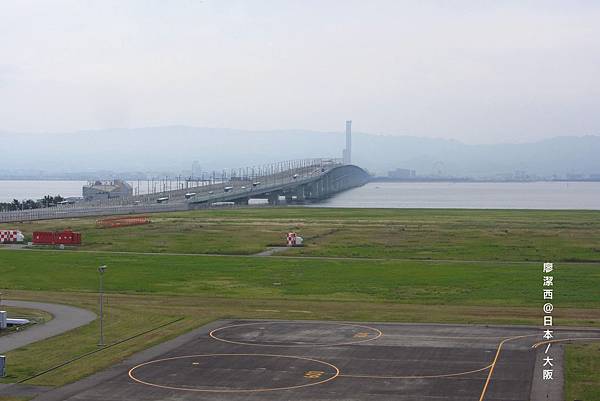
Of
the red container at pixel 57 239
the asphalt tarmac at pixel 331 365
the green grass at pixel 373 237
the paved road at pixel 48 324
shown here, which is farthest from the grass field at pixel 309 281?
the asphalt tarmac at pixel 331 365

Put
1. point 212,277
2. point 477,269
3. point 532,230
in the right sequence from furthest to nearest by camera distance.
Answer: point 532,230
point 477,269
point 212,277

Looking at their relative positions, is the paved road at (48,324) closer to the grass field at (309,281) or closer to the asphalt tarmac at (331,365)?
the grass field at (309,281)

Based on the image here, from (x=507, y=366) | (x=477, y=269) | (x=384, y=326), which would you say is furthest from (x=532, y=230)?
(x=507, y=366)

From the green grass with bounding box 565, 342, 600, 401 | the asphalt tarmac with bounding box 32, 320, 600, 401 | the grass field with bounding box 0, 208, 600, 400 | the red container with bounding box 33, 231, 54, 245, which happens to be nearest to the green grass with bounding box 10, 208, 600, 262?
the grass field with bounding box 0, 208, 600, 400

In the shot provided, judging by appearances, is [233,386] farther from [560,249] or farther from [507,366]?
[560,249]

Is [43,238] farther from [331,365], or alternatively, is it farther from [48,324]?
[331,365]
